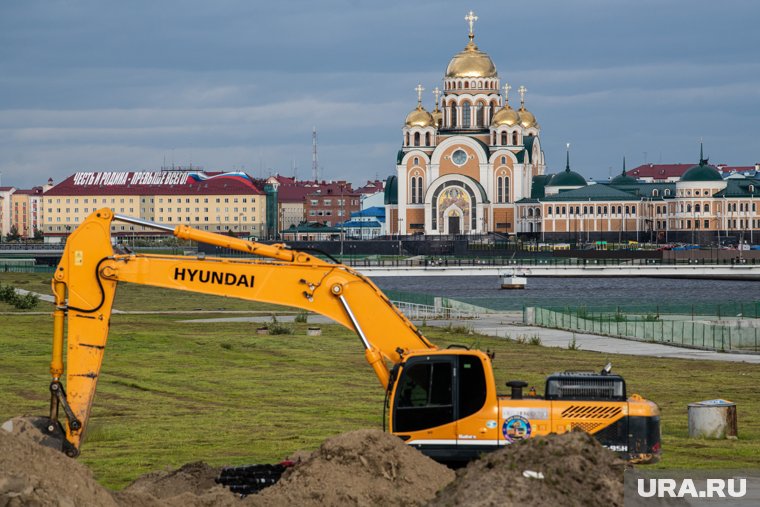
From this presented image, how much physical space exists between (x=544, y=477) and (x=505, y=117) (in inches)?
5802

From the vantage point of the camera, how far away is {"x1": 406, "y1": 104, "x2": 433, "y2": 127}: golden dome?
160250mm

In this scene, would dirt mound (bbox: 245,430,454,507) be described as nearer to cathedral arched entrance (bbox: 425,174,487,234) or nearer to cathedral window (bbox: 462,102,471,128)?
cathedral arched entrance (bbox: 425,174,487,234)

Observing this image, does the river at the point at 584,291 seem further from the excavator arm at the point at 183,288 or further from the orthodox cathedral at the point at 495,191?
the excavator arm at the point at 183,288

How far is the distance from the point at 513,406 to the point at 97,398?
1435 cm

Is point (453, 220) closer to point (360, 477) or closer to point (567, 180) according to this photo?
point (567, 180)

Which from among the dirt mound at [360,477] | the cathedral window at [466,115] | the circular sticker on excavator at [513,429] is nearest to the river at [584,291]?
the cathedral window at [466,115]

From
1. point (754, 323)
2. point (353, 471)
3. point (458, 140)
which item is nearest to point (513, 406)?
point (353, 471)

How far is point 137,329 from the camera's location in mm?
51531

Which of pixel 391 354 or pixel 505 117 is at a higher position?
pixel 505 117

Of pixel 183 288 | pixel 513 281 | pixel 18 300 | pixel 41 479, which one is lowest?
pixel 513 281

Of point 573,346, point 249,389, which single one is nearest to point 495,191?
point 573,346

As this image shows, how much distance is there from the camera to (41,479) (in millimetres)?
13484

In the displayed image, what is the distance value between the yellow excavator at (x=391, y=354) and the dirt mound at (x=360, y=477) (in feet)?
3.93

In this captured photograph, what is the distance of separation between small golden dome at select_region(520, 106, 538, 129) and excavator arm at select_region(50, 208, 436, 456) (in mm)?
150649
